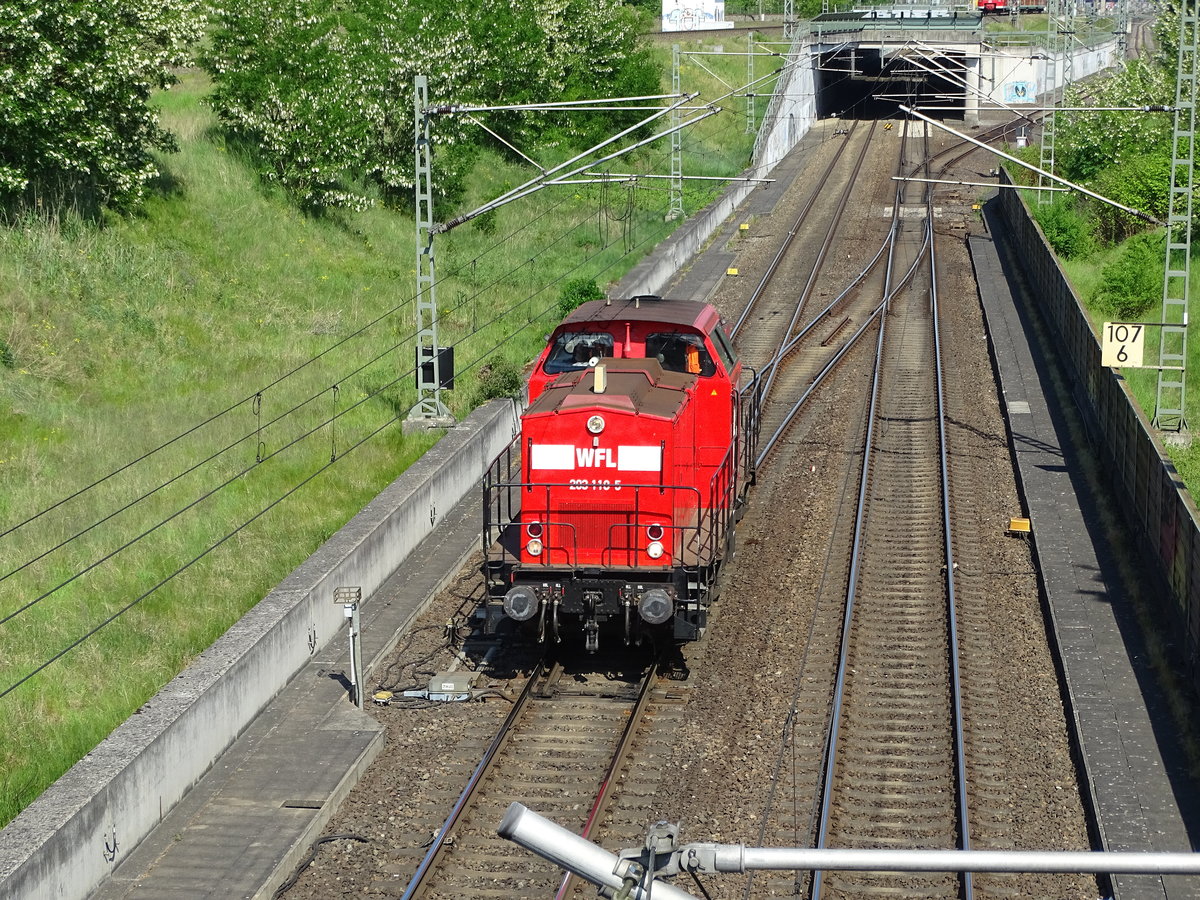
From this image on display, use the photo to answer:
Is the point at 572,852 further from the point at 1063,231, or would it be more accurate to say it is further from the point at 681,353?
the point at 1063,231

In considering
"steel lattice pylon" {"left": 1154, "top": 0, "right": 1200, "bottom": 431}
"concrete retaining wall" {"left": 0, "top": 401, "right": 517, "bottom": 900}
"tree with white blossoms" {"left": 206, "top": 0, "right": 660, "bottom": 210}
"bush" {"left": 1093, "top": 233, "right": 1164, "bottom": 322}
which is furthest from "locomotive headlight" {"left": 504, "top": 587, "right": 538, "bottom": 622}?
"bush" {"left": 1093, "top": 233, "right": 1164, "bottom": 322}

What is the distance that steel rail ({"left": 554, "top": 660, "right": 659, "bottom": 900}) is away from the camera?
11344 millimetres

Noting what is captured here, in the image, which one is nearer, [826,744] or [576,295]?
[826,744]

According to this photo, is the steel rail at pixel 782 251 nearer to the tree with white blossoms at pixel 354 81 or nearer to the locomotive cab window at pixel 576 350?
the tree with white blossoms at pixel 354 81

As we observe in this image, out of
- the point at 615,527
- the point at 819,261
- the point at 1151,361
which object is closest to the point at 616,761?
the point at 615,527

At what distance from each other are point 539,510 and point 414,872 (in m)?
4.62

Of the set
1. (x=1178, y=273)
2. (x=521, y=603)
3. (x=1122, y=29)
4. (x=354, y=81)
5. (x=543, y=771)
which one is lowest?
(x=543, y=771)

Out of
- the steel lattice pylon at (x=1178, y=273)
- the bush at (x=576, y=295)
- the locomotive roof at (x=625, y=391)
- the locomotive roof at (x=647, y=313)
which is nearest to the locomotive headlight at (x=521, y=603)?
the locomotive roof at (x=625, y=391)

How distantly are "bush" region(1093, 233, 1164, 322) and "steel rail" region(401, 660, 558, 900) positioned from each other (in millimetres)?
22883

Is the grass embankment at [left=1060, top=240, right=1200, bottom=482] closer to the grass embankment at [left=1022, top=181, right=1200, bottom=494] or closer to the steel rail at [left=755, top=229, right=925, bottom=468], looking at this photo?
the grass embankment at [left=1022, top=181, right=1200, bottom=494]

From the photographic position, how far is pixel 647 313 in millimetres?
17062

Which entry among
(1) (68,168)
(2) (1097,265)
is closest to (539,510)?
(1) (68,168)

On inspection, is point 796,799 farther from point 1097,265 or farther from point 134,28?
point 1097,265

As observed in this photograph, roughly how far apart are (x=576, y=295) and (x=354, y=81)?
8523 millimetres
